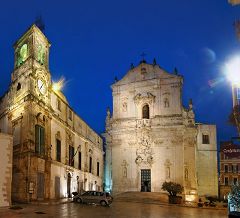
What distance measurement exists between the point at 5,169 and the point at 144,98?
2646 cm

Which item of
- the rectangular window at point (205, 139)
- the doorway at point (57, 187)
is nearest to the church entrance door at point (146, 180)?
the rectangular window at point (205, 139)

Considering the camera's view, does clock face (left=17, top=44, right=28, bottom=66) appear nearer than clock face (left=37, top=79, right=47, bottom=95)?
No

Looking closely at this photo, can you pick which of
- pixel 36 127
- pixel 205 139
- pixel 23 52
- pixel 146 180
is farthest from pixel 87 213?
pixel 205 139

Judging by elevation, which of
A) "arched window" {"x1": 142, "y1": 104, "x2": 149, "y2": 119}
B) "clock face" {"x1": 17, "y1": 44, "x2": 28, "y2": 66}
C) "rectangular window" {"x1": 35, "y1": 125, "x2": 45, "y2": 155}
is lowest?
"rectangular window" {"x1": 35, "y1": 125, "x2": 45, "y2": 155}

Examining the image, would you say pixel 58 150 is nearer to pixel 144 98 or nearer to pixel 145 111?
pixel 145 111

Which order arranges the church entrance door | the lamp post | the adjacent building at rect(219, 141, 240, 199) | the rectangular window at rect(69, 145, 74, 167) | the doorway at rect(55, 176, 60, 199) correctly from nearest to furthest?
the lamp post, the doorway at rect(55, 176, 60, 199), the rectangular window at rect(69, 145, 74, 167), the church entrance door, the adjacent building at rect(219, 141, 240, 199)

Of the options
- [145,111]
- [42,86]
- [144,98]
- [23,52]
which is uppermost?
[23,52]

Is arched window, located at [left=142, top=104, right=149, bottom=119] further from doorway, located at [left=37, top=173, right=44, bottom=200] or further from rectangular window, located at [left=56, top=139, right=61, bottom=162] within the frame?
doorway, located at [left=37, top=173, right=44, bottom=200]

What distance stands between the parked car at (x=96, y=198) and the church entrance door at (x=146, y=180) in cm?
1543

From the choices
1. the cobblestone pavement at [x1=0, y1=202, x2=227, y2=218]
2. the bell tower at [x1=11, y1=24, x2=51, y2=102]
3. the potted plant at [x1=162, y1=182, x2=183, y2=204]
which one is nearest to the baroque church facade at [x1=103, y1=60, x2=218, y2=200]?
the potted plant at [x1=162, y1=182, x2=183, y2=204]

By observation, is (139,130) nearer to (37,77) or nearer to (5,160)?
(37,77)

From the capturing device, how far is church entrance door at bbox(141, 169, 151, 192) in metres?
46.0

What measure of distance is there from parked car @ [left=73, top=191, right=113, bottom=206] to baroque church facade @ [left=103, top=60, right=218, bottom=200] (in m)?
15.5

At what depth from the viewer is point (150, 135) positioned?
46594 millimetres
